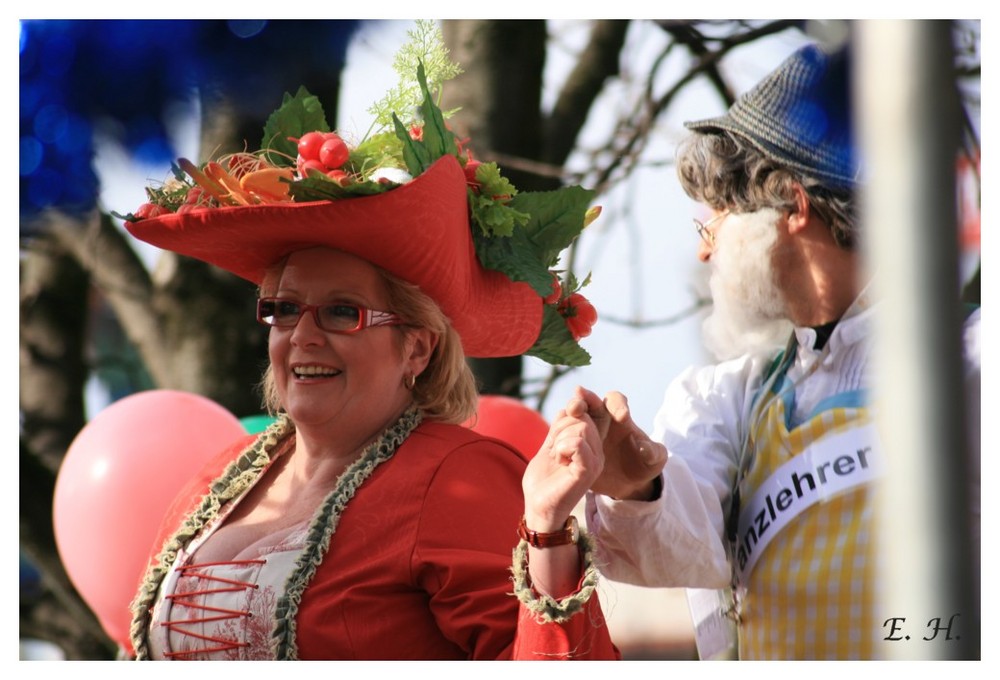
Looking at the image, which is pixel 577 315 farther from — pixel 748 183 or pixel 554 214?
pixel 748 183

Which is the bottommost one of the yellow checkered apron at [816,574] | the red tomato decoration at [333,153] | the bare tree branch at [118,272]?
the yellow checkered apron at [816,574]

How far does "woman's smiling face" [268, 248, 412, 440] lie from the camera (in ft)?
8.52

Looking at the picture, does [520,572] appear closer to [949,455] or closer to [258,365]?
[949,455]

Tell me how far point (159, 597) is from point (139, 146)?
2544 millimetres

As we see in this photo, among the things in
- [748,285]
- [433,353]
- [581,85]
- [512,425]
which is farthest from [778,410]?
[581,85]

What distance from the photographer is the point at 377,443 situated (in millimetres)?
2586

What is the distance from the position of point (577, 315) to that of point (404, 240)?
0.60 meters

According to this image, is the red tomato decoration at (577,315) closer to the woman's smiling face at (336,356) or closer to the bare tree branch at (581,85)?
the woman's smiling face at (336,356)

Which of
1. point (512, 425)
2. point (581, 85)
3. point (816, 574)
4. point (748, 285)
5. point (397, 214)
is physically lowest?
point (816, 574)

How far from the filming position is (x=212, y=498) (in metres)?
2.77

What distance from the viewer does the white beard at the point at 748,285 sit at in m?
2.96

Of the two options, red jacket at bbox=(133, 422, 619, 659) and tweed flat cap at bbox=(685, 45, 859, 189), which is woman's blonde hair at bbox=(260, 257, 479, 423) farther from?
tweed flat cap at bbox=(685, 45, 859, 189)

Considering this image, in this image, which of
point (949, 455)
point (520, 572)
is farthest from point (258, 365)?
point (949, 455)

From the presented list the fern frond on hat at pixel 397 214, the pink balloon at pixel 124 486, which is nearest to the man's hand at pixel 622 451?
the fern frond on hat at pixel 397 214
